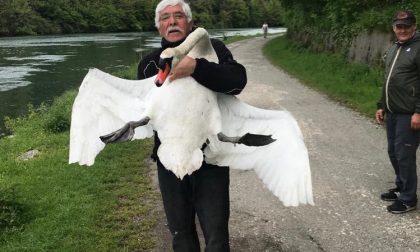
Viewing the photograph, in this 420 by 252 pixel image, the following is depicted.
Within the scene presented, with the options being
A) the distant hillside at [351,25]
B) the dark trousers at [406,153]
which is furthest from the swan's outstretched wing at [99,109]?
the distant hillside at [351,25]

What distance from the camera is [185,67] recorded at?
255 centimetres

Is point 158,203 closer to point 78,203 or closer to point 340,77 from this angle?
point 78,203

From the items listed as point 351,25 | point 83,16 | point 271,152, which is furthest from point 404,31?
point 83,16

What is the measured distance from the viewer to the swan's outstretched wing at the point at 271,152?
2.60 metres

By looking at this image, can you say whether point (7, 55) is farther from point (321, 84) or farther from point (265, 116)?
point (265, 116)

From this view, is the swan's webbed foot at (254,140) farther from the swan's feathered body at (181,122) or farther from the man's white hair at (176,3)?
the man's white hair at (176,3)

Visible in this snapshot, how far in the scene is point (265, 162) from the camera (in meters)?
2.77

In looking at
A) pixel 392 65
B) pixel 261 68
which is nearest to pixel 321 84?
pixel 261 68

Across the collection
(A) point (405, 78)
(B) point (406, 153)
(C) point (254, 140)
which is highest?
(C) point (254, 140)

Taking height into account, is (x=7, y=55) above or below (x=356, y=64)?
below

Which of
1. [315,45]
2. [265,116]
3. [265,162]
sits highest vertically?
[265,116]

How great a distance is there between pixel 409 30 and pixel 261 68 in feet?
48.5

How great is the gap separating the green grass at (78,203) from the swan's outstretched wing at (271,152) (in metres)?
2.07

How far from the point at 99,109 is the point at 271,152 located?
1.04 metres
